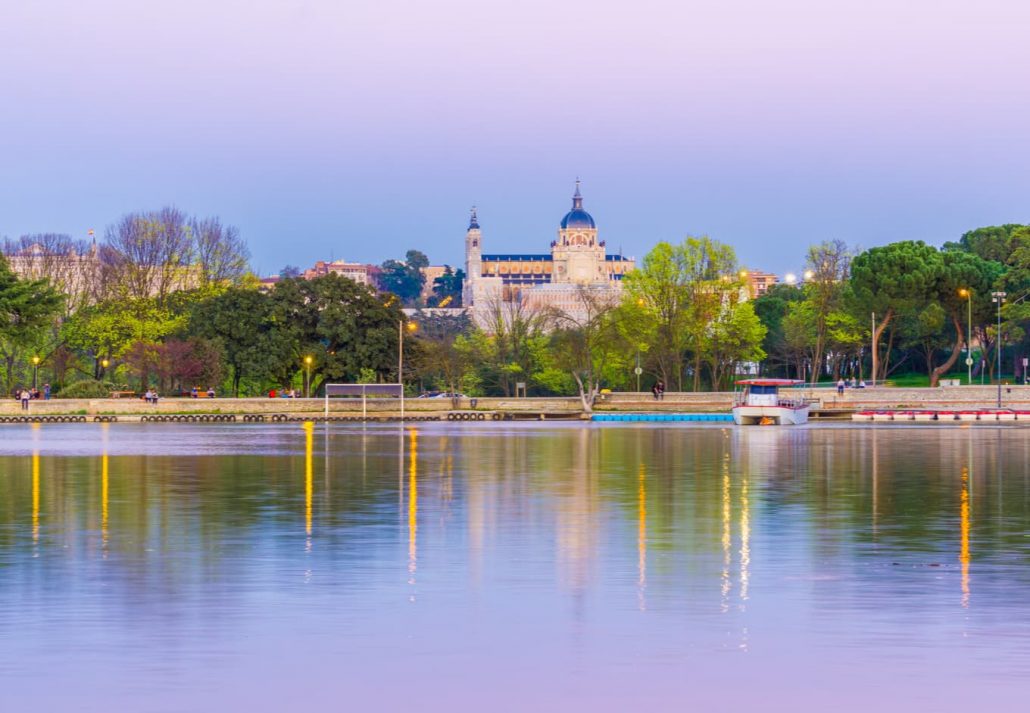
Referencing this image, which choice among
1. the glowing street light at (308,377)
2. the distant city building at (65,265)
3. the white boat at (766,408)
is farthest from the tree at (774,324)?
the distant city building at (65,265)

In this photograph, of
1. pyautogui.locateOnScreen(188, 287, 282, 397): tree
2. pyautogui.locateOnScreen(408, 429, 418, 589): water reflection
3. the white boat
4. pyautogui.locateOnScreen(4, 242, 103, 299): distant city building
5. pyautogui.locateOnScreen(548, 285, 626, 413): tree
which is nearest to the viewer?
pyautogui.locateOnScreen(408, 429, 418, 589): water reflection

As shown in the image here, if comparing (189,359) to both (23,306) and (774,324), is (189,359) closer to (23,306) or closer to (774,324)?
(23,306)

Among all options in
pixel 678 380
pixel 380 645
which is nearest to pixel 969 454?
pixel 380 645

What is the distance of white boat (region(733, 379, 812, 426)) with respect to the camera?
85625 millimetres

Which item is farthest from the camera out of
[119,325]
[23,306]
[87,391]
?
[119,325]

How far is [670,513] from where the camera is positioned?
3008 cm

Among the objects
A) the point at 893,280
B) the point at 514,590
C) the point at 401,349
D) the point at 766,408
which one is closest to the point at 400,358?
the point at 401,349

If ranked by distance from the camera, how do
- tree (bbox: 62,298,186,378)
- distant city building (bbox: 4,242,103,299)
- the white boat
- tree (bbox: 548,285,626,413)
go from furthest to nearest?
distant city building (bbox: 4,242,103,299) → tree (bbox: 548,285,626,413) → tree (bbox: 62,298,186,378) → the white boat

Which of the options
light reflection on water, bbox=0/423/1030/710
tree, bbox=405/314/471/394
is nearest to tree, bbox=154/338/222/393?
tree, bbox=405/314/471/394

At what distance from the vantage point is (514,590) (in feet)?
63.5

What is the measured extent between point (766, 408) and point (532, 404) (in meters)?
22.1

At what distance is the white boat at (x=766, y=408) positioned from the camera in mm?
85625

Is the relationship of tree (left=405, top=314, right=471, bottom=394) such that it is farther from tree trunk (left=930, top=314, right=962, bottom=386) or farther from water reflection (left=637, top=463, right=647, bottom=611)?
water reflection (left=637, top=463, right=647, bottom=611)

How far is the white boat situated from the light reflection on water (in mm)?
43663
